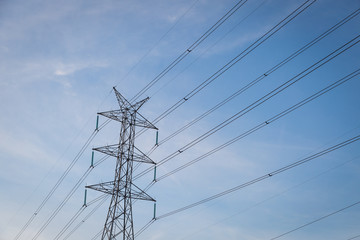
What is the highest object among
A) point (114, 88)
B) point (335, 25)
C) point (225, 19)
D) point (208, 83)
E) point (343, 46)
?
point (114, 88)

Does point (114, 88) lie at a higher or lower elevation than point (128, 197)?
higher

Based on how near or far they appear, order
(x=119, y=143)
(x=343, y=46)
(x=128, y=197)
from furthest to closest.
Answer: (x=119, y=143), (x=128, y=197), (x=343, y=46)

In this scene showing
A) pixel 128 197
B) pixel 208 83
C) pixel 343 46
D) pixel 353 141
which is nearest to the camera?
pixel 343 46

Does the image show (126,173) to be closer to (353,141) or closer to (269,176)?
(269,176)

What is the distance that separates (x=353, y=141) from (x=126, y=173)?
15.5m

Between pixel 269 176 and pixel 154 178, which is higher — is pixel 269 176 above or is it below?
below

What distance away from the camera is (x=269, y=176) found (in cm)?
2261

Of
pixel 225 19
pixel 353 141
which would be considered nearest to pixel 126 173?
pixel 225 19

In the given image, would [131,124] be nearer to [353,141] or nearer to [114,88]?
[114,88]

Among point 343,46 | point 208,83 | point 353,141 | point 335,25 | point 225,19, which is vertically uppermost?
point 225,19

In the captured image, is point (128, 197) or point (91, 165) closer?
point (128, 197)

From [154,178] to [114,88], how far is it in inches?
302

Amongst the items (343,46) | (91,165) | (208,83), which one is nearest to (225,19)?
(208,83)

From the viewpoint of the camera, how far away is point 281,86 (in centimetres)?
2050
